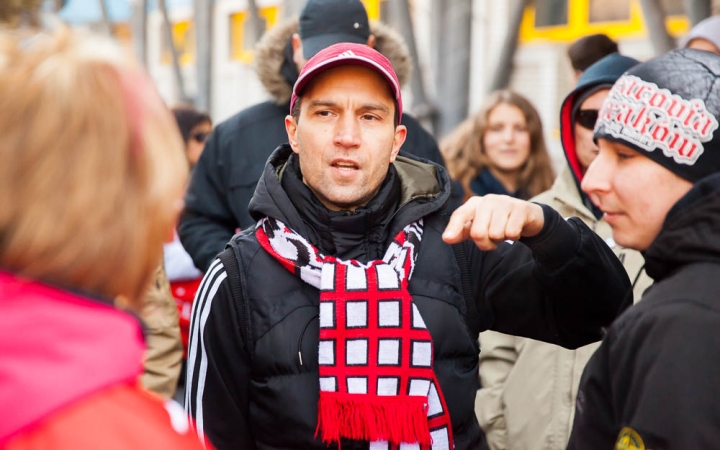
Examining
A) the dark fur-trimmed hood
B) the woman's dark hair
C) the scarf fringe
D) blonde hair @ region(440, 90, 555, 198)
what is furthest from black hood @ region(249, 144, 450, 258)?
the woman's dark hair

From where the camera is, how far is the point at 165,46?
20.4 meters

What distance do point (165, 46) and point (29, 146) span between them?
65.7 feet

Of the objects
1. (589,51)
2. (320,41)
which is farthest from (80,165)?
(589,51)

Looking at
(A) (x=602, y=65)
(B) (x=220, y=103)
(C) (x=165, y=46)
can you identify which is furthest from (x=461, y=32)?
(C) (x=165, y=46)

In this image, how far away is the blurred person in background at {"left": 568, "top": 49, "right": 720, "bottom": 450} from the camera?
4.93ft

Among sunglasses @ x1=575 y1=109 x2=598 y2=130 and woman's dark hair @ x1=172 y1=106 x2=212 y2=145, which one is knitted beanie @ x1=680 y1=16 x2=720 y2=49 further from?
woman's dark hair @ x1=172 y1=106 x2=212 y2=145

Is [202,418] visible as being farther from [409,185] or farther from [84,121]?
[84,121]

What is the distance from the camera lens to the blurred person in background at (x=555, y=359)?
325 centimetres

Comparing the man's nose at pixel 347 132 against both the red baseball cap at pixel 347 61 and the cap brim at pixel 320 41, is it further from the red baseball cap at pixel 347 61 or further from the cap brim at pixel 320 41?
the cap brim at pixel 320 41

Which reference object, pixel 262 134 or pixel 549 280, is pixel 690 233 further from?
pixel 262 134

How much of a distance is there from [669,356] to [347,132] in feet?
3.90

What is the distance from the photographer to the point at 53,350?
1119 millimetres

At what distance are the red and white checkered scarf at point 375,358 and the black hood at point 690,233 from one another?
0.67m

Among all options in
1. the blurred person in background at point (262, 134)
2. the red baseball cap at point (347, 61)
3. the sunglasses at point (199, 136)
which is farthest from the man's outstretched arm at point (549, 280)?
the sunglasses at point (199, 136)
